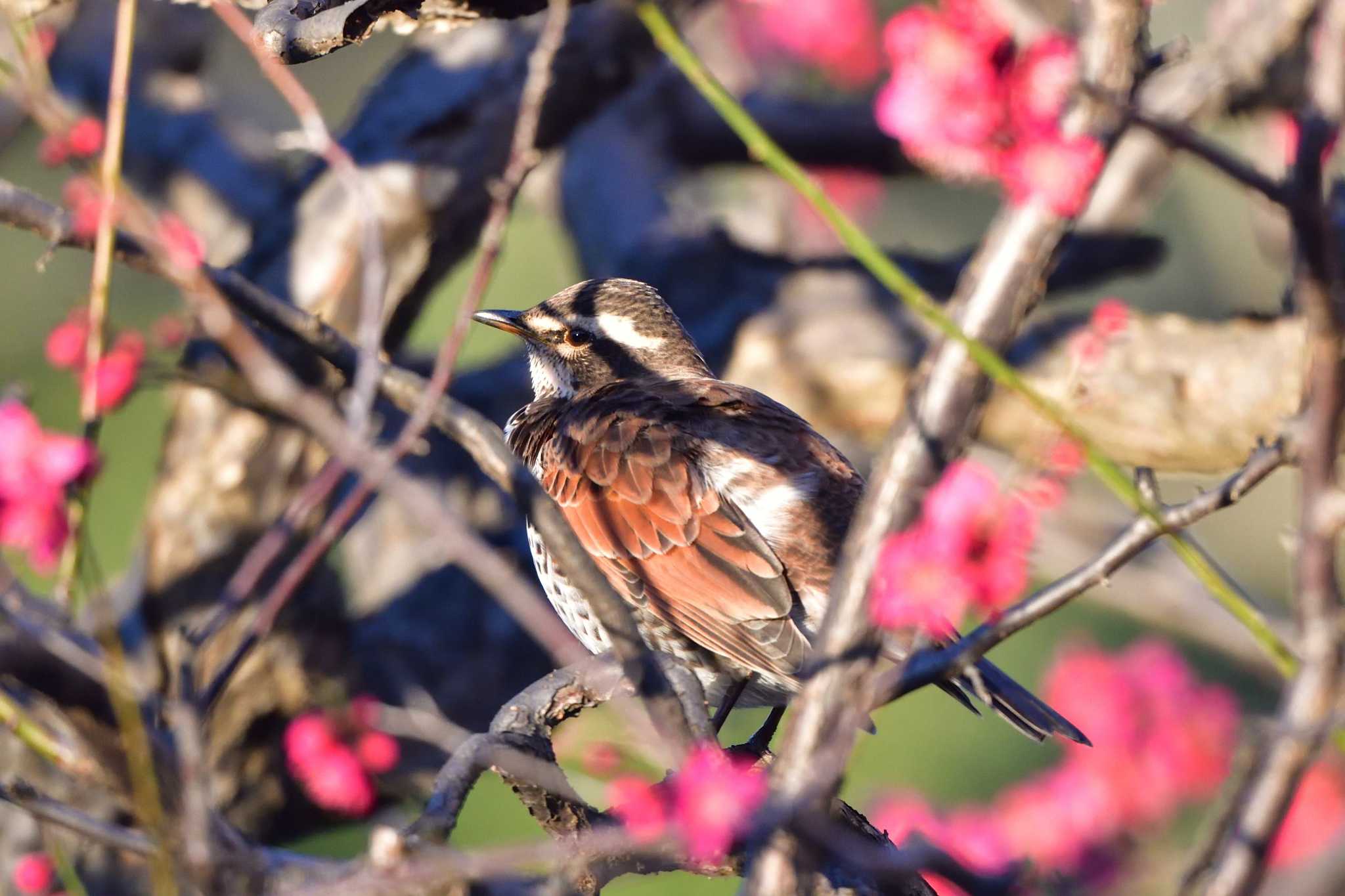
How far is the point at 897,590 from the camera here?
5.57ft

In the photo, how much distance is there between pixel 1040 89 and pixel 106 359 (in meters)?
1.97

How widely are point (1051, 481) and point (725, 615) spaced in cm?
186

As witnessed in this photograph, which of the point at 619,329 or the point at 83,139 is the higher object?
the point at 619,329

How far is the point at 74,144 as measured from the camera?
2.28 m

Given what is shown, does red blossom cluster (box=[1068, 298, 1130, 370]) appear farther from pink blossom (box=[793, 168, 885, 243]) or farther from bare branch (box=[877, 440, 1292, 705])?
pink blossom (box=[793, 168, 885, 243])

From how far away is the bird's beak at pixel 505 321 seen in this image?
4641 mm

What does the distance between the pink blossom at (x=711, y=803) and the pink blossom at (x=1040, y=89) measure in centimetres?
96

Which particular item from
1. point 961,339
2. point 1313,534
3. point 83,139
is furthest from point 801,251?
point 1313,534

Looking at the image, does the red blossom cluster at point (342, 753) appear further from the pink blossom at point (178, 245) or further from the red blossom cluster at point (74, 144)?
the red blossom cluster at point (74, 144)

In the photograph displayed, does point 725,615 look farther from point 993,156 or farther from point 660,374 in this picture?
point 993,156

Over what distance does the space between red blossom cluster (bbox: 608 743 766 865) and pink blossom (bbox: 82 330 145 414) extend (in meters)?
1.37

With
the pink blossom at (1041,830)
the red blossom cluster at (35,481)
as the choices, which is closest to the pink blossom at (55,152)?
the red blossom cluster at (35,481)

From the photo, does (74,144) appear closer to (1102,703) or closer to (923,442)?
(923,442)

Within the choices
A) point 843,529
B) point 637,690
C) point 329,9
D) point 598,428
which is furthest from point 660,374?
point 637,690
